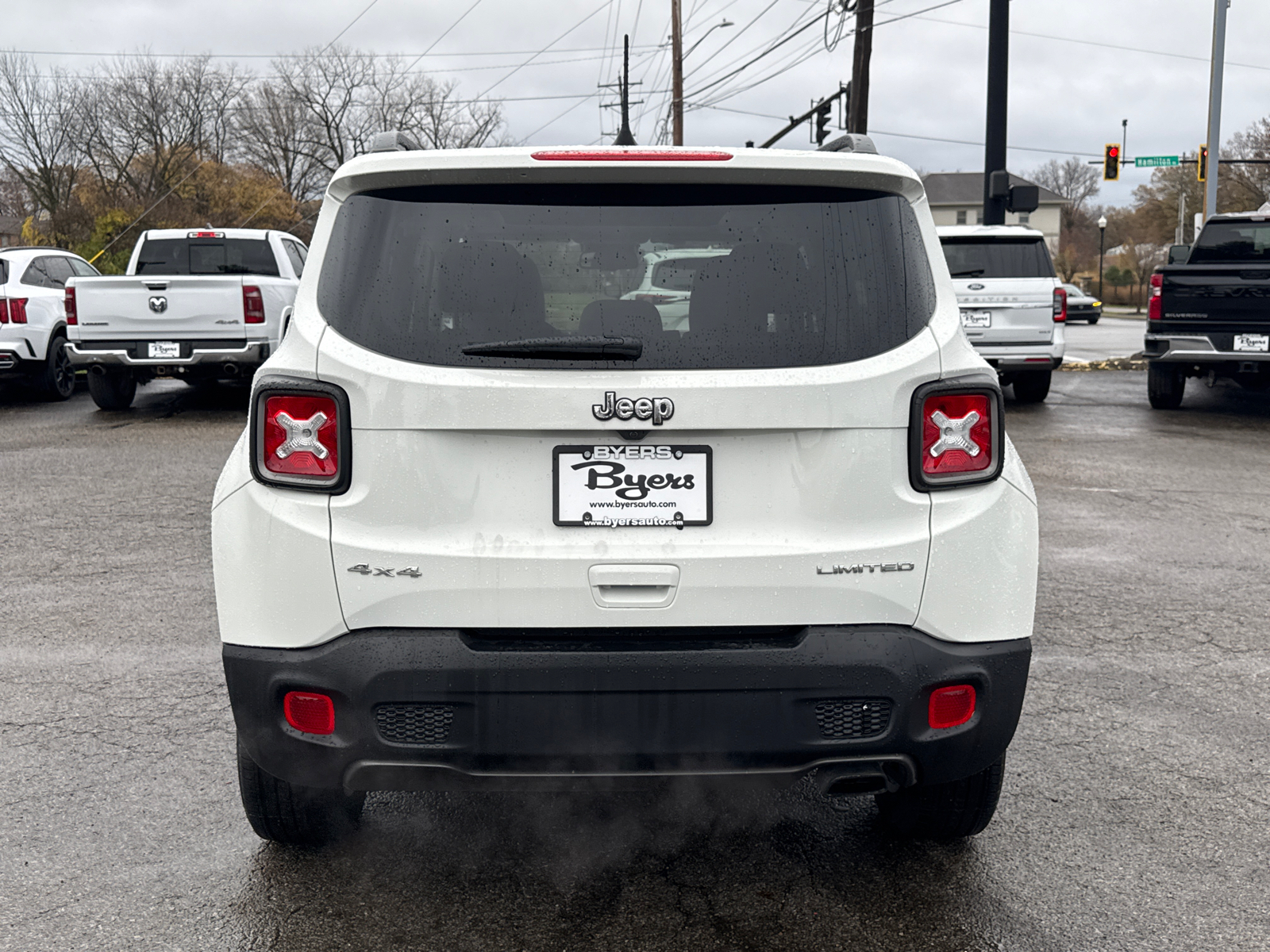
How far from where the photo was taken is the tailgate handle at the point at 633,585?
268 centimetres

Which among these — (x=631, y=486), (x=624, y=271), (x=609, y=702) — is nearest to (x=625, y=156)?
(x=624, y=271)

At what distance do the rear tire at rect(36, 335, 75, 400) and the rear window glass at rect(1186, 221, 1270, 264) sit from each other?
13.1 m

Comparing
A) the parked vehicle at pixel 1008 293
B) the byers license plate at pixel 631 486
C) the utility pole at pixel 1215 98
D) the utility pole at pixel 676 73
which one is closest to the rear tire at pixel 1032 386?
the parked vehicle at pixel 1008 293

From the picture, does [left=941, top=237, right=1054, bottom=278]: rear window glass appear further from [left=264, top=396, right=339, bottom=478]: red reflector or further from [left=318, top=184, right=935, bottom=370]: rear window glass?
[left=264, top=396, right=339, bottom=478]: red reflector

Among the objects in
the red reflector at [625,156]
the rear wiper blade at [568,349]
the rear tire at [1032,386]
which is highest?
the red reflector at [625,156]

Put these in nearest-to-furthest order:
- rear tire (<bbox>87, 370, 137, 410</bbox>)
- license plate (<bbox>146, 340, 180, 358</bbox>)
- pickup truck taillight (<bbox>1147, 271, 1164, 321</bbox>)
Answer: license plate (<bbox>146, 340, 180, 358</bbox>), pickup truck taillight (<bbox>1147, 271, 1164, 321</bbox>), rear tire (<bbox>87, 370, 137, 410</bbox>)

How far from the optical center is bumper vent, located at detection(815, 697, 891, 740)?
2709 millimetres

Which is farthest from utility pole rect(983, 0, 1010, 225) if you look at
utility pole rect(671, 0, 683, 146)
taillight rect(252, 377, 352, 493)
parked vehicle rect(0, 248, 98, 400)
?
utility pole rect(671, 0, 683, 146)

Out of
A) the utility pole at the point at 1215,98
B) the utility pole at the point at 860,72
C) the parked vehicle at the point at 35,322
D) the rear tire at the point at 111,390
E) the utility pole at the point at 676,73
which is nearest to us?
the rear tire at the point at 111,390

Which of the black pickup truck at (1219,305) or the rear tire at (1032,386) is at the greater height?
the black pickup truck at (1219,305)

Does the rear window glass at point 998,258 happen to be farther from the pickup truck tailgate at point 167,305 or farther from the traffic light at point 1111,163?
the traffic light at point 1111,163

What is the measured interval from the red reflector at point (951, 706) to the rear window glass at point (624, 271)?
0.77 meters

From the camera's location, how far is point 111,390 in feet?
46.3

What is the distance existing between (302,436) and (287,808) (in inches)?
41.4
